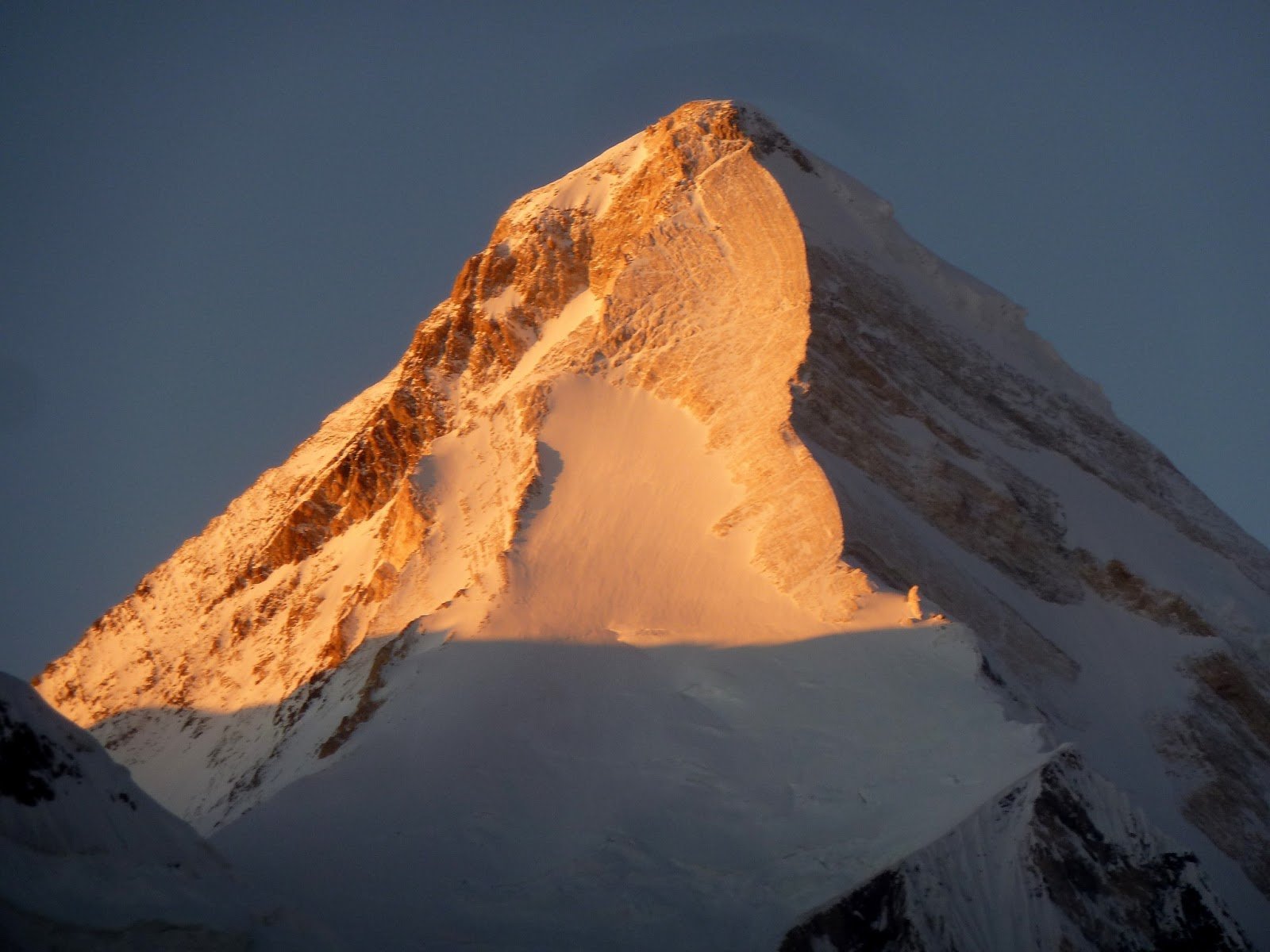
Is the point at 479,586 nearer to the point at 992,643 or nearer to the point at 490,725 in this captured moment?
the point at 490,725

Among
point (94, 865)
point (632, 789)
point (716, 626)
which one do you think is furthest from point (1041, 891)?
point (94, 865)

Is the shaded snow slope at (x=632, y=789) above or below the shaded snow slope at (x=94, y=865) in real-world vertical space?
above

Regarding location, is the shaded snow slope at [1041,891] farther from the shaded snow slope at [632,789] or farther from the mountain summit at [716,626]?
the shaded snow slope at [632,789]

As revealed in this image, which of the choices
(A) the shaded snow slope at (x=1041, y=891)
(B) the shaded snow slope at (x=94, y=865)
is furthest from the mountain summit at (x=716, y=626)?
(B) the shaded snow slope at (x=94, y=865)

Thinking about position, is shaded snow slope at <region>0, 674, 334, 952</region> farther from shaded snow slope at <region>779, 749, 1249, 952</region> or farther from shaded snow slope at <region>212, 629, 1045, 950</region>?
shaded snow slope at <region>779, 749, 1249, 952</region>

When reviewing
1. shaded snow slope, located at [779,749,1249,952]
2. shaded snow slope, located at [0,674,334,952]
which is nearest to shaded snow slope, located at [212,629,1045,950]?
shaded snow slope, located at [779,749,1249,952]

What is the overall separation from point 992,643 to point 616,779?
11484mm

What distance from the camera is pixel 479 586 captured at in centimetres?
3491

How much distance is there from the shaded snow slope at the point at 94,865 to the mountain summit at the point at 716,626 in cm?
425

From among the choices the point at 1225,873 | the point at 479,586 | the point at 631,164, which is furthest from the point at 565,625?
the point at 631,164

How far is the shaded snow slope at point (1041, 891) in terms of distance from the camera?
73.0 feet

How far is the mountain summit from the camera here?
950 inches

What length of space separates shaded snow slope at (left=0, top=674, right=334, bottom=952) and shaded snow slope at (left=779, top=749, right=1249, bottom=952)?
347 inches

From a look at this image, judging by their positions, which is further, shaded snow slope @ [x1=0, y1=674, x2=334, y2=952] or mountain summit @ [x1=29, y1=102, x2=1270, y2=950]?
Answer: mountain summit @ [x1=29, y1=102, x2=1270, y2=950]
